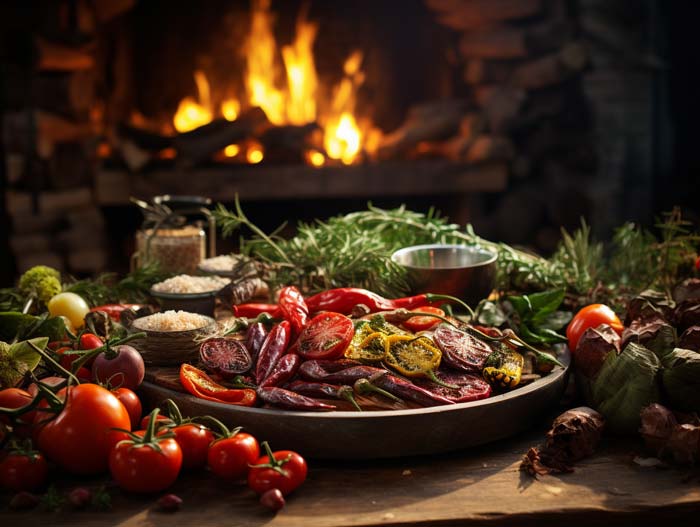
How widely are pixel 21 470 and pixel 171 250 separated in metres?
1.38

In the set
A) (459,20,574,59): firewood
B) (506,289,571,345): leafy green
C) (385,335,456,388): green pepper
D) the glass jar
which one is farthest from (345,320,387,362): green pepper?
(459,20,574,59): firewood

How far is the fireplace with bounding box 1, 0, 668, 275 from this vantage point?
536 cm

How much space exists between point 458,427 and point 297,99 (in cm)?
440

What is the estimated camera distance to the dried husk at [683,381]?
6.62 ft

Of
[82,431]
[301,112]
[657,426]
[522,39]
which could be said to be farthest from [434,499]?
[301,112]

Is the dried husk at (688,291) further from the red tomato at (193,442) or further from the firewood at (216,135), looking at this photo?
the firewood at (216,135)

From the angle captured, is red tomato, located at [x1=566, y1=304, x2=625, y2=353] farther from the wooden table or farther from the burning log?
the burning log

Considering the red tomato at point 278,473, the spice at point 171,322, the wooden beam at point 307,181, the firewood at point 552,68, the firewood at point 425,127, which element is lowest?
the red tomato at point 278,473

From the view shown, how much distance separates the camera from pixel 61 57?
5246mm

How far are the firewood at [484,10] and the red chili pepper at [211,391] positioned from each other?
13.5 feet

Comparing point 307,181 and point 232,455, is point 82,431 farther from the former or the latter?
point 307,181

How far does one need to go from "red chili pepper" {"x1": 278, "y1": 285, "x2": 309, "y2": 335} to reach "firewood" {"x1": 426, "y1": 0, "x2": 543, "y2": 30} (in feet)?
12.0

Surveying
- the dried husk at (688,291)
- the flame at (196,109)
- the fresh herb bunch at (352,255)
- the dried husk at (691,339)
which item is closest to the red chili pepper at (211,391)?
the fresh herb bunch at (352,255)

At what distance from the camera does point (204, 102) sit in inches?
238
